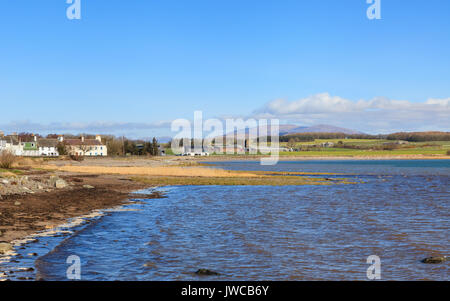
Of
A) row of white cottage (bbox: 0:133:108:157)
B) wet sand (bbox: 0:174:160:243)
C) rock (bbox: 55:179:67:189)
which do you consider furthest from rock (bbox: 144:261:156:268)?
row of white cottage (bbox: 0:133:108:157)

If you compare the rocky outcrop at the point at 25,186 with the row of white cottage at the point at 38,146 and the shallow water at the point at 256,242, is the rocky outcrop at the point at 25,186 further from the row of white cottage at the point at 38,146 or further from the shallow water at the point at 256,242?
the row of white cottage at the point at 38,146

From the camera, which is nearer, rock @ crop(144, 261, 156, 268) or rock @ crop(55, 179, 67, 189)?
rock @ crop(144, 261, 156, 268)

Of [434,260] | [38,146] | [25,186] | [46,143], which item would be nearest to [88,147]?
[46,143]

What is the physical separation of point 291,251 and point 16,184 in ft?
78.0

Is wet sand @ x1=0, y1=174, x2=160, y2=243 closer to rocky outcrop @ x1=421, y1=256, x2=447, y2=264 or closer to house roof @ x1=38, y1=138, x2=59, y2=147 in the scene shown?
rocky outcrop @ x1=421, y1=256, x2=447, y2=264

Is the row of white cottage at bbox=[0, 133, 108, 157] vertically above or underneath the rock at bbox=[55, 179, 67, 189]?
above

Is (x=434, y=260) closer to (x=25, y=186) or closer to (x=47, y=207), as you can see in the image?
(x=47, y=207)

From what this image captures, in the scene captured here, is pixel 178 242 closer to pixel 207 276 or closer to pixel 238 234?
pixel 238 234

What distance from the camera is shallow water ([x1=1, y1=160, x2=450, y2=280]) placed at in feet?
44.3
